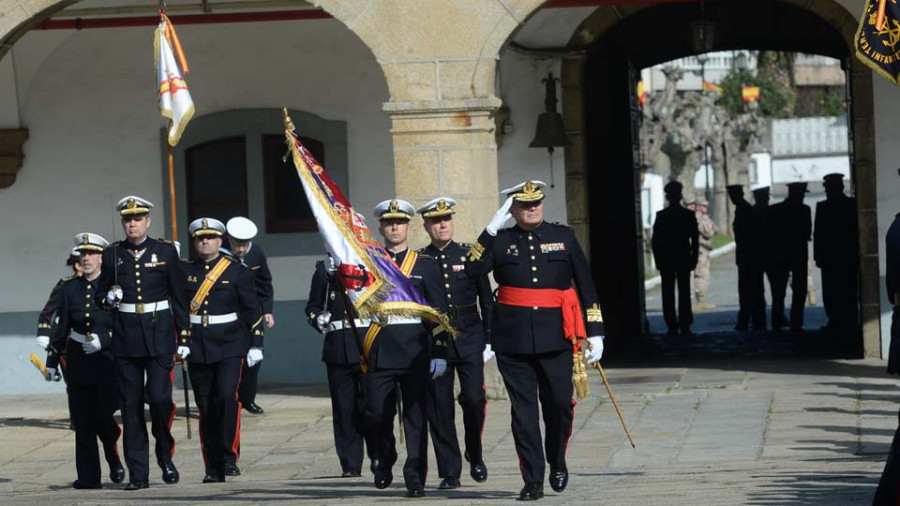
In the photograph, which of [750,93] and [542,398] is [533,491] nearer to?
[542,398]

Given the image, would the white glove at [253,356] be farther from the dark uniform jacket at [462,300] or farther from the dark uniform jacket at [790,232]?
the dark uniform jacket at [790,232]

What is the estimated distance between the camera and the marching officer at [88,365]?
11680 mm

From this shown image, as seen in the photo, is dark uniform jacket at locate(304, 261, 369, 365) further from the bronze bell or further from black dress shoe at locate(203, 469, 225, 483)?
the bronze bell

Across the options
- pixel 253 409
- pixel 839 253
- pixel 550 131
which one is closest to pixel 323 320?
pixel 253 409

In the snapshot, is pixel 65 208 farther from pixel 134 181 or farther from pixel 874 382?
pixel 874 382

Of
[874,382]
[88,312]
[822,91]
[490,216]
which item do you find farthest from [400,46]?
[822,91]

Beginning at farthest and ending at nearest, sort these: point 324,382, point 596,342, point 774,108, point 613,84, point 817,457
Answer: point 774,108, point 613,84, point 324,382, point 817,457, point 596,342

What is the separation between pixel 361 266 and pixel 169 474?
6.62ft

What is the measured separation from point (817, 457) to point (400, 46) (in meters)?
4.94

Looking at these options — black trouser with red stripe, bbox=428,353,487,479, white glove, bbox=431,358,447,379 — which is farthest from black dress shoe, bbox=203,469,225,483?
white glove, bbox=431,358,447,379

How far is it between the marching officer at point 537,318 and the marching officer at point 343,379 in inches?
60.9

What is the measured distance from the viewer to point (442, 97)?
565 inches

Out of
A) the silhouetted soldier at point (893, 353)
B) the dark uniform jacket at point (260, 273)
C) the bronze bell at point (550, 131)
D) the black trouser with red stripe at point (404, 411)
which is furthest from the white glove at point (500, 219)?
the bronze bell at point (550, 131)

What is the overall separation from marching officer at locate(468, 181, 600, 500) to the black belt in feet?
2.26
